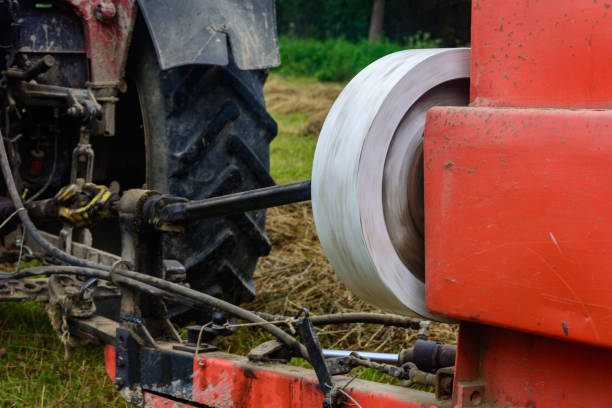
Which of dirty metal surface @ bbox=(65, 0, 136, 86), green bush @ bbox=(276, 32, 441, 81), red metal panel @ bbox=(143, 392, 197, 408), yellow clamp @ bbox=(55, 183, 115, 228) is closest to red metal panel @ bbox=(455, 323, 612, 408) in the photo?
red metal panel @ bbox=(143, 392, 197, 408)

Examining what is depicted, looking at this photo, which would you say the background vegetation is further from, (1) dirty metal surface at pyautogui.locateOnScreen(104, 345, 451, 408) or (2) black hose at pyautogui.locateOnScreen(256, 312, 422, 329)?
(1) dirty metal surface at pyautogui.locateOnScreen(104, 345, 451, 408)

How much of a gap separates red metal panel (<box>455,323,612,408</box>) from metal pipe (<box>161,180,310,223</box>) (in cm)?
53

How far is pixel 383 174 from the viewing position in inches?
60.6

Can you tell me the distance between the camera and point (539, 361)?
4.58 feet

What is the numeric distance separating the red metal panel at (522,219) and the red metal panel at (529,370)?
0.10 meters

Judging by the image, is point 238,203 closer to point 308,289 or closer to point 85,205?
point 85,205

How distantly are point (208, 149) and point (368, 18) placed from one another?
94.6 feet

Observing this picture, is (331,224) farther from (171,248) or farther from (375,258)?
(171,248)

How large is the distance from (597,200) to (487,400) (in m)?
0.46

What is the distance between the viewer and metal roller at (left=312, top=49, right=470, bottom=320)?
4.86 feet

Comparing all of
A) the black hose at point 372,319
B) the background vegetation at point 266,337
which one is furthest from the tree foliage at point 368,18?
the black hose at point 372,319

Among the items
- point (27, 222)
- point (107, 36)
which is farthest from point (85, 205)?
point (107, 36)

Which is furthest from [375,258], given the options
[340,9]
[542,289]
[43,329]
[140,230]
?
[340,9]

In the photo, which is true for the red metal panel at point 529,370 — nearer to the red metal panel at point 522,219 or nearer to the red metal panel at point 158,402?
the red metal panel at point 522,219
